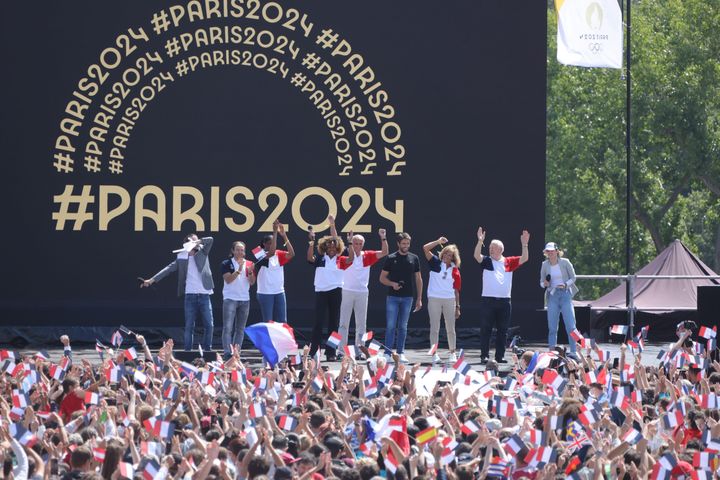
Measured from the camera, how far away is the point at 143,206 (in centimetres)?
1591

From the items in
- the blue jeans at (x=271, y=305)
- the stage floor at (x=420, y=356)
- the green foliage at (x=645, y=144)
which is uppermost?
the green foliage at (x=645, y=144)

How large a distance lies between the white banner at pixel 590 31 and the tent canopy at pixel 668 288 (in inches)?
134

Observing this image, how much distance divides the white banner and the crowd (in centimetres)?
965

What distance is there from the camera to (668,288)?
789 inches

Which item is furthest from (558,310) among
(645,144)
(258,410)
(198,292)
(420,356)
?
(645,144)

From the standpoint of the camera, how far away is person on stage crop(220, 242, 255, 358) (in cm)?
1330

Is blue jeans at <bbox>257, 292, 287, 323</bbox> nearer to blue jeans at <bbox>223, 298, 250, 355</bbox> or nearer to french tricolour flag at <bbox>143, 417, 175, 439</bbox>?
blue jeans at <bbox>223, 298, 250, 355</bbox>

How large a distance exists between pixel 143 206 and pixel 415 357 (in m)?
3.99

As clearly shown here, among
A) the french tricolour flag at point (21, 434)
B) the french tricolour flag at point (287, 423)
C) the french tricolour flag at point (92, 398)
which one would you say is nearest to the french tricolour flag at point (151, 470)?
the french tricolour flag at point (21, 434)

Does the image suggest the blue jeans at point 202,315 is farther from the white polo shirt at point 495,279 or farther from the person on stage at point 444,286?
the white polo shirt at point 495,279

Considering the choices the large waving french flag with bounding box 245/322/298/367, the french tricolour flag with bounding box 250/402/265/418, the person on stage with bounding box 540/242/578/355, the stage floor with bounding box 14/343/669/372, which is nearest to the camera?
the french tricolour flag with bounding box 250/402/265/418

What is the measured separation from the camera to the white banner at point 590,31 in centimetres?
1906

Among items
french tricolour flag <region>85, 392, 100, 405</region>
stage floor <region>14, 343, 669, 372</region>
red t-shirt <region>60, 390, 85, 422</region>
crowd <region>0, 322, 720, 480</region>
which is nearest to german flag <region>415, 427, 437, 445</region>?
crowd <region>0, 322, 720, 480</region>

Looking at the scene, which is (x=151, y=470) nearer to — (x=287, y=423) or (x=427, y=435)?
(x=427, y=435)
